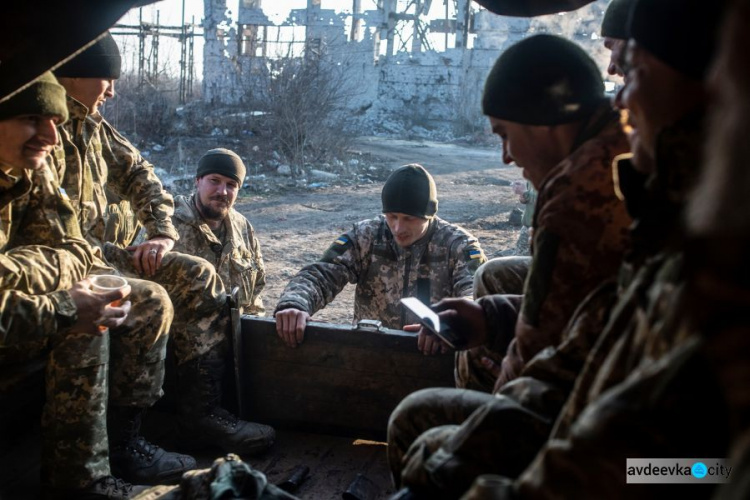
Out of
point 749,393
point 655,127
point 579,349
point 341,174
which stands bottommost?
point 341,174

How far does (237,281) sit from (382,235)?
126 cm

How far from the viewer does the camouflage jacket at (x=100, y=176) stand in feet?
12.3

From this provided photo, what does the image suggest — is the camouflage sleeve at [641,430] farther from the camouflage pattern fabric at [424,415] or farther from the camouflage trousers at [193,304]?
the camouflage trousers at [193,304]

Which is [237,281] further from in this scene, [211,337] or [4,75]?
[4,75]

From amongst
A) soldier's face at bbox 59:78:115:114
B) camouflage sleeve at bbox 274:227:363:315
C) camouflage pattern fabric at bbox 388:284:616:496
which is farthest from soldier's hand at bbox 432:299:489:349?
soldier's face at bbox 59:78:115:114

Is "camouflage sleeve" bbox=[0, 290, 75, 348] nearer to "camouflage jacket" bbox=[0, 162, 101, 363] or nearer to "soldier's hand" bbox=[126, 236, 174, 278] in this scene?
"camouflage jacket" bbox=[0, 162, 101, 363]

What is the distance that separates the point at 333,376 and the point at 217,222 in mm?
1916

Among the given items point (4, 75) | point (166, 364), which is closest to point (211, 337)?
point (166, 364)

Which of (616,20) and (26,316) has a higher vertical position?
(616,20)

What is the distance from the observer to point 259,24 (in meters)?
24.1

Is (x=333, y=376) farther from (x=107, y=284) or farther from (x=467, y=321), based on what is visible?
(x=107, y=284)

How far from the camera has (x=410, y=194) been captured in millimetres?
4262

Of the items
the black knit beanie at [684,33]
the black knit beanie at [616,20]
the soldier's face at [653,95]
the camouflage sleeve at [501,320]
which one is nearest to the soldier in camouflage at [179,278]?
the camouflage sleeve at [501,320]

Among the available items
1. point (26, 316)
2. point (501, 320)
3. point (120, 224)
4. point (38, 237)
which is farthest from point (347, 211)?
point (26, 316)
